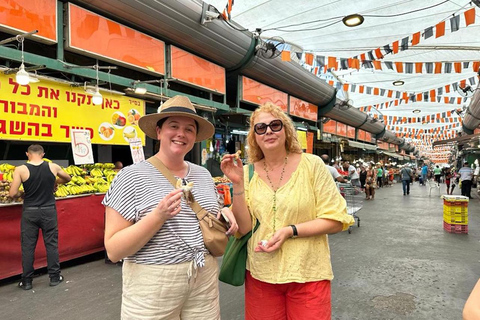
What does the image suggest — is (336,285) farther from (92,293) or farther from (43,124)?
(43,124)

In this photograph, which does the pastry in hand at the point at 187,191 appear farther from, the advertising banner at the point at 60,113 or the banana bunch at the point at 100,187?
the banana bunch at the point at 100,187

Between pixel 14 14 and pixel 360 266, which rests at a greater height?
pixel 14 14

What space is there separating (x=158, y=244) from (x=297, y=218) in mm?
865

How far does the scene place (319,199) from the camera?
195 centimetres

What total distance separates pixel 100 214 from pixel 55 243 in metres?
1.17

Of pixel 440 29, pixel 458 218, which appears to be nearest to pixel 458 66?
pixel 440 29

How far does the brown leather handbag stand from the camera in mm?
1726

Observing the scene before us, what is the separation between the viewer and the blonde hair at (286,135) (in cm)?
207

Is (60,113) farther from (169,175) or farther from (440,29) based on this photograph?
(440,29)

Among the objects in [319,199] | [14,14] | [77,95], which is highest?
[14,14]

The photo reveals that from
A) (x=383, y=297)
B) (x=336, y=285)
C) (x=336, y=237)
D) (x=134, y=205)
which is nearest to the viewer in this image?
(x=134, y=205)

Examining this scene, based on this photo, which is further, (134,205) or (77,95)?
(77,95)

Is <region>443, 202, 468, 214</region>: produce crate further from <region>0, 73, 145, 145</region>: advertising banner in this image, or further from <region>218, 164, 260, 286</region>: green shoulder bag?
<region>0, 73, 145, 145</region>: advertising banner

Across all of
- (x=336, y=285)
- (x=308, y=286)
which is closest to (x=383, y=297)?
(x=336, y=285)
